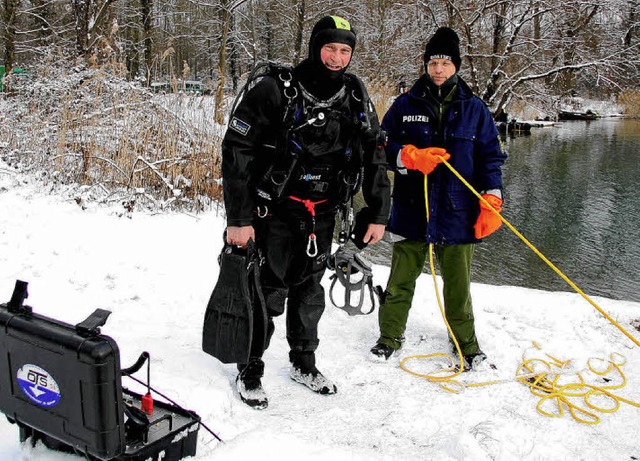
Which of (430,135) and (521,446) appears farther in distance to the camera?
(430,135)

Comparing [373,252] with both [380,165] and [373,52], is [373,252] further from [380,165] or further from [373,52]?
[373,52]

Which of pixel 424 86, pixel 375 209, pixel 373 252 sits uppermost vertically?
pixel 424 86

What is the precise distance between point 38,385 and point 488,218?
2.31 metres

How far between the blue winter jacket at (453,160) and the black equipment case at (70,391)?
1.84 metres

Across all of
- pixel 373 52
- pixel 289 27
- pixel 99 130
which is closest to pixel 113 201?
pixel 99 130

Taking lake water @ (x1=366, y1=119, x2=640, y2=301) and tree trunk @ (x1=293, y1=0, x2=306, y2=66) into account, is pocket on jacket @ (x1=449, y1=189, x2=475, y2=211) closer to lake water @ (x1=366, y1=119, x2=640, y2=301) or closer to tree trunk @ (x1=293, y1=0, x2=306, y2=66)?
lake water @ (x1=366, y1=119, x2=640, y2=301)

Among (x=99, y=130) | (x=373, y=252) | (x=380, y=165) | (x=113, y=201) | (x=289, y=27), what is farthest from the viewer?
(x=289, y=27)

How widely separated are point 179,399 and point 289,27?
19.4m

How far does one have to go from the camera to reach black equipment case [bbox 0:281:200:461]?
170cm

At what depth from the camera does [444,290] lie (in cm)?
329

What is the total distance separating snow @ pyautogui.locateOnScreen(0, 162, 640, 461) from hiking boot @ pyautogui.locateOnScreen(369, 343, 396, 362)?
5 cm

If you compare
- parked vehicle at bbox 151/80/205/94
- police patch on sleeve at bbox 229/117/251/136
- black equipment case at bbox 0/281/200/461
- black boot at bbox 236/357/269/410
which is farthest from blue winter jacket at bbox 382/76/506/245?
parked vehicle at bbox 151/80/205/94

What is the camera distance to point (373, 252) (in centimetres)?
665

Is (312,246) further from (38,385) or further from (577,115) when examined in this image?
(577,115)
